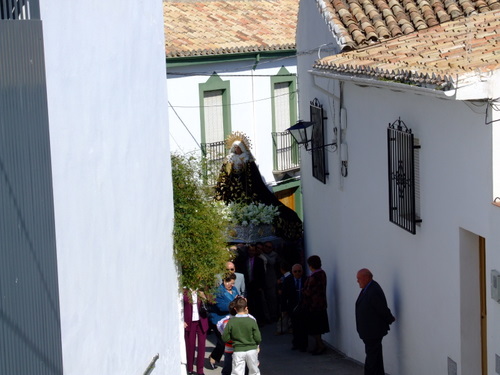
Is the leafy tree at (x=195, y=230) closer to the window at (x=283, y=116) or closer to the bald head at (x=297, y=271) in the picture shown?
the bald head at (x=297, y=271)

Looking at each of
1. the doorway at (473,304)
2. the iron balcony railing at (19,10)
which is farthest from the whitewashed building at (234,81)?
the iron balcony railing at (19,10)

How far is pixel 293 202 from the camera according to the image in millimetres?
27203

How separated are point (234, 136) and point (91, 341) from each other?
14.7 meters

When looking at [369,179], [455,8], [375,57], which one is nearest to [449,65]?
[375,57]

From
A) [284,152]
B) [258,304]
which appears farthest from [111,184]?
[284,152]

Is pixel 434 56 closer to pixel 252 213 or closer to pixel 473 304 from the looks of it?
pixel 473 304

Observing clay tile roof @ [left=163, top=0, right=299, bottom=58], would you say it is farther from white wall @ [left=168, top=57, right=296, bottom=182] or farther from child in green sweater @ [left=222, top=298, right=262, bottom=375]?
child in green sweater @ [left=222, top=298, right=262, bottom=375]

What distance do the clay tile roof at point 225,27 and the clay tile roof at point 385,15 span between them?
27.3 ft

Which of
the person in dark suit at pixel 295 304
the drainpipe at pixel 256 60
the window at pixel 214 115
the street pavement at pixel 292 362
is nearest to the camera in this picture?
the street pavement at pixel 292 362

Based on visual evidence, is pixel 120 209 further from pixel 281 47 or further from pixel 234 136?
pixel 281 47

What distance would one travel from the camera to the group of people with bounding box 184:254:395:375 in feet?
38.1

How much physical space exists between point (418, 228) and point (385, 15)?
4085 mm

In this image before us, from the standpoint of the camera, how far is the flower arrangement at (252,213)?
17881 millimetres

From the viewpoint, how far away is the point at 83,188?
7.10m
